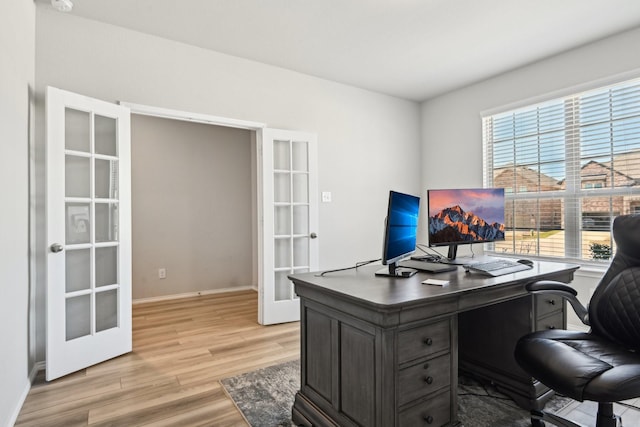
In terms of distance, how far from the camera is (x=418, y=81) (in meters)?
4.18

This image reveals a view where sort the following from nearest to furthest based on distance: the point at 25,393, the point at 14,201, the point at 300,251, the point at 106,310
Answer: the point at 14,201, the point at 25,393, the point at 106,310, the point at 300,251

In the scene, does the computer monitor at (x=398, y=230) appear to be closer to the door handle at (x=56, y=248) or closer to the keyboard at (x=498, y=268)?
the keyboard at (x=498, y=268)

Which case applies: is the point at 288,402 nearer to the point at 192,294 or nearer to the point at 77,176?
the point at 77,176

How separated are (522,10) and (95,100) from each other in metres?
3.31

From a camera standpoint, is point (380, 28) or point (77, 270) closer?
point (77, 270)

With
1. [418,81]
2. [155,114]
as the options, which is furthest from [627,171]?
[155,114]

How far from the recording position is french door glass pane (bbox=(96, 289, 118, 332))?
8.96 ft

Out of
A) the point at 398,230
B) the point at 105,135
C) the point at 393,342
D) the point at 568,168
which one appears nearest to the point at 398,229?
the point at 398,230

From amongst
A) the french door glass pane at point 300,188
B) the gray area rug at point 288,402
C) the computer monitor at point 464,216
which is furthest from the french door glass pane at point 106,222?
the computer monitor at point 464,216

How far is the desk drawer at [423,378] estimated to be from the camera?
147cm

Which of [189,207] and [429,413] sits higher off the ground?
[189,207]

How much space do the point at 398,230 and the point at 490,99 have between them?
3041 millimetres

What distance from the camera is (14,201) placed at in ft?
6.70

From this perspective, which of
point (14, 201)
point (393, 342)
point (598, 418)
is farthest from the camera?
point (14, 201)
